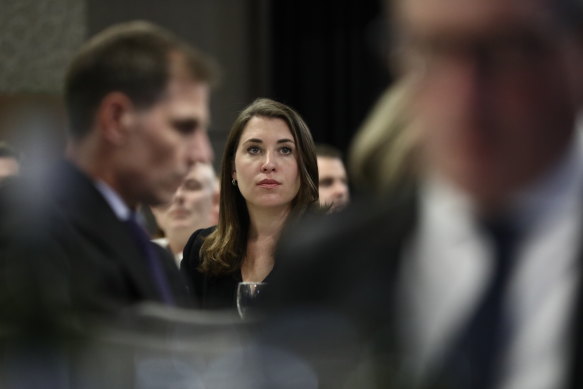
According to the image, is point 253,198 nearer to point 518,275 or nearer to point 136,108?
point 136,108

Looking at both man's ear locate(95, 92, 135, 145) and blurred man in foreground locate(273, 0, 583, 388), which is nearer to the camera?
blurred man in foreground locate(273, 0, 583, 388)

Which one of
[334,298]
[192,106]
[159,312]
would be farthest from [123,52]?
[334,298]

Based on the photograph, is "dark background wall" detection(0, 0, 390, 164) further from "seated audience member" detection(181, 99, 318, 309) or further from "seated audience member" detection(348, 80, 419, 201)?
"seated audience member" detection(348, 80, 419, 201)

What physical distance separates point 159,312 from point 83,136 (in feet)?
0.57

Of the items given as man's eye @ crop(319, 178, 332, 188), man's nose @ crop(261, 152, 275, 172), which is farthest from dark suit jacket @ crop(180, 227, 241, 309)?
man's eye @ crop(319, 178, 332, 188)

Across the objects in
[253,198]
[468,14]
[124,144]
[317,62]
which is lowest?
[317,62]

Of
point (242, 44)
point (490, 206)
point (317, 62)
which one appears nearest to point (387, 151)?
point (490, 206)

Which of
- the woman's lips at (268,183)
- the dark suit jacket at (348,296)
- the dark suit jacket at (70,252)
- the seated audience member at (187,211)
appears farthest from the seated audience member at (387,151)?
the seated audience member at (187,211)

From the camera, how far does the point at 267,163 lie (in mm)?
764

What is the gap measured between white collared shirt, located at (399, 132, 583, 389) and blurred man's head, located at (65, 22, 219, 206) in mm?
295

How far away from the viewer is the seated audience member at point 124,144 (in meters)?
0.58

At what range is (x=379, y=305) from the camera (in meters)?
0.34

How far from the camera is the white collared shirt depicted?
0.32m

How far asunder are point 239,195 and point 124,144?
315 mm
